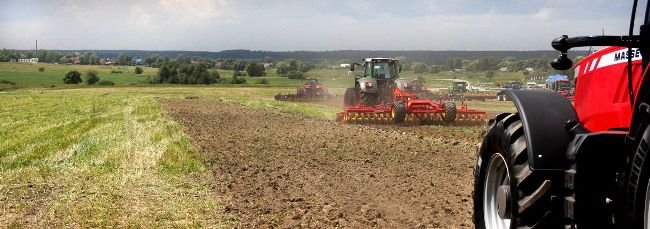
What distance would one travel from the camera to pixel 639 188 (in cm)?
272

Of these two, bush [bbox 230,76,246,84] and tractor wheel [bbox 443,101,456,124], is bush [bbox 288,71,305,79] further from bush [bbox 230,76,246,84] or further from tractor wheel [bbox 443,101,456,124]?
tractor wheel [bbox 443,101,456,124]

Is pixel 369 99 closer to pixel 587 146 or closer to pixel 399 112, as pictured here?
pixel 399 112

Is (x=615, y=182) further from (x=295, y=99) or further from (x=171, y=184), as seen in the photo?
(x=295, y=99)

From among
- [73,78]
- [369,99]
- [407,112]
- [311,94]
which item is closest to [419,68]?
[311,94]

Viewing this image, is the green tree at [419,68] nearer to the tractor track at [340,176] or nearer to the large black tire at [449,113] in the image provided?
the large black tire at [449,113]

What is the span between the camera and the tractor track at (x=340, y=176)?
6441 mm

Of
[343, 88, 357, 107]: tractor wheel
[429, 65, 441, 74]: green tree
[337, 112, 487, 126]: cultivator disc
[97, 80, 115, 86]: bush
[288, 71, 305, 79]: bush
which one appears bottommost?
[97, 80, 115, 86]: bush

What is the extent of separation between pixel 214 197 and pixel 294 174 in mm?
1779

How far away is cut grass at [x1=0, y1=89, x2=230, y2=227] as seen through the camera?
6434 mm

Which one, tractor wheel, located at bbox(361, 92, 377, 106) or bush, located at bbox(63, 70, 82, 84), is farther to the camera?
bush, located at bbox(63, 70, 82, 84)

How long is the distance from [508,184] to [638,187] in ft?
4.51

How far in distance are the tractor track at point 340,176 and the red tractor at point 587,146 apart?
2.30 metres

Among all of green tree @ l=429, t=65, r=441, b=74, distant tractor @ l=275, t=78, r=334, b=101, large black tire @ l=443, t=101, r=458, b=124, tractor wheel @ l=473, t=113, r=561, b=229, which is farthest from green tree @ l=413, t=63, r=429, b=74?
tractor wheel @ l=473, t=113, r=561, b=229

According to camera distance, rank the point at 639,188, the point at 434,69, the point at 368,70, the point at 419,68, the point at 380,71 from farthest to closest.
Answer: the point at 434,69
the point at 419,68
the point at 368,70
the point at 380,71
the point at 639,188
